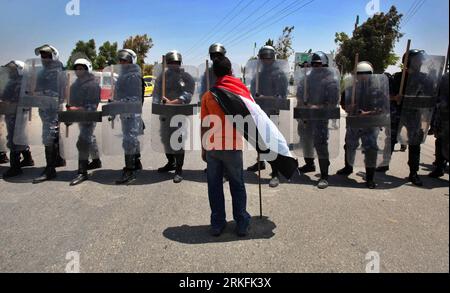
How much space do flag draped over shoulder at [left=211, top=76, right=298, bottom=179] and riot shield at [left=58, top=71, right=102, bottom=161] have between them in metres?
2.83

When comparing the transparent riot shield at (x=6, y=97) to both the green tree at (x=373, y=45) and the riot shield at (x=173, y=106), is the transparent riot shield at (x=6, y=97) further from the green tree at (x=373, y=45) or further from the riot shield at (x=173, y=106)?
the green tree at (x=373, y=45)

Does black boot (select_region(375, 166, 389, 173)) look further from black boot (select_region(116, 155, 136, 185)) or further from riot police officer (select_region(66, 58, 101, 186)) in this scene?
riot police officer (select_region(66, 58, 101, 186))

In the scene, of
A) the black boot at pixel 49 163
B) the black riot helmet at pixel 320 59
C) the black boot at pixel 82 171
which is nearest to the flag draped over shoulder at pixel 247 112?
the black riot helmet at pixel 320 59

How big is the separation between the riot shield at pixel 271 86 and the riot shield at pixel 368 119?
940 mm

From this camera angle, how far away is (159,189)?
17.8 feet

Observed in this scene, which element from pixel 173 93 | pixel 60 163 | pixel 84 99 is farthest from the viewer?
pixel 60 163

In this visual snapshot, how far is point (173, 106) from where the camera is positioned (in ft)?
19.1

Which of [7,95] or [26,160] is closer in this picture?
[7,95]

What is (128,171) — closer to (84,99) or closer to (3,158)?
(84,99)

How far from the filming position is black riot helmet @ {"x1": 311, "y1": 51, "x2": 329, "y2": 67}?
5.51 meters

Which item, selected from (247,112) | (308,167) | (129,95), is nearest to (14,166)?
(129,95)

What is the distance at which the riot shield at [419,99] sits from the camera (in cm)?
520

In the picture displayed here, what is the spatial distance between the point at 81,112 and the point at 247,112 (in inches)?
125
